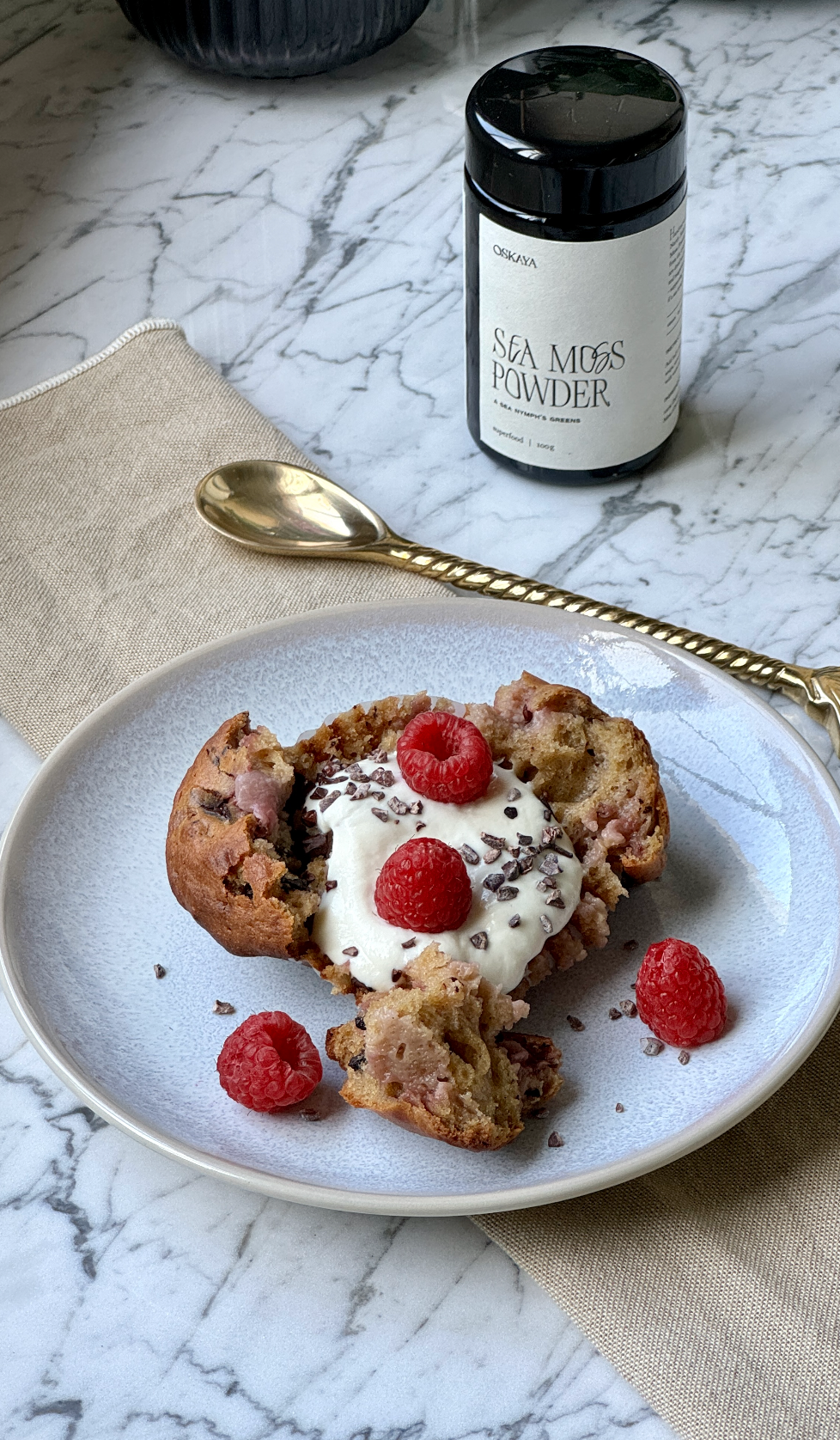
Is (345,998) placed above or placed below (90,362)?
below

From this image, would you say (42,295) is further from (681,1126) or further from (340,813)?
(681,1126)

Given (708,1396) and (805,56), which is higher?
(805,56)

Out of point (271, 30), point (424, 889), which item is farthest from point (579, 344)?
point (271, 30)

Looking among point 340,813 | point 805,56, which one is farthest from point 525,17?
point 340,813

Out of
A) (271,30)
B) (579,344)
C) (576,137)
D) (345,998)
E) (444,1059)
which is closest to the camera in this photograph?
(444,1059)

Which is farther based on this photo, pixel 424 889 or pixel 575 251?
pixel 575 251

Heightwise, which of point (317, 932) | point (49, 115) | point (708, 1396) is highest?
point (49, 115)

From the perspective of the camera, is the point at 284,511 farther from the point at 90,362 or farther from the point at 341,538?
the point at 90,362

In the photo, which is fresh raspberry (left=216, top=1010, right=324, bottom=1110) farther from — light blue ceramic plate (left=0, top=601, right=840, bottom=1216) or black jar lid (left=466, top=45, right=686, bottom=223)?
black jar lid (left=466, top=45, right=686, bottom=223)
